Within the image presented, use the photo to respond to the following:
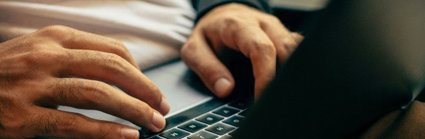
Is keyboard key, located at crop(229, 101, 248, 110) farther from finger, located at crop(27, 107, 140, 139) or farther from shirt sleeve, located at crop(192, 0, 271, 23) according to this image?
shirt sleeve, located at crop(192, 0, 271, 23)

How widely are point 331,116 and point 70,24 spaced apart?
0.48 m

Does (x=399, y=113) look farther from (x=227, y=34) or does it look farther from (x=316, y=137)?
(x=227, y=34)

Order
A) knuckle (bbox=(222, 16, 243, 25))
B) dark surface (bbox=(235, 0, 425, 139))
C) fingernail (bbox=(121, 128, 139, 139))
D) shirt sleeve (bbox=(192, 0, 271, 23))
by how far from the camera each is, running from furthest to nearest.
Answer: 1. shirt sleeve (bbox=(192, 0, 271, 23))
2. knuckle (bbox=(222, 16, 243, 25))
3. fingernail (bbox=(121, 128, 139, 139))
4. dark surface (bbox=(235, 0, 425, 139))

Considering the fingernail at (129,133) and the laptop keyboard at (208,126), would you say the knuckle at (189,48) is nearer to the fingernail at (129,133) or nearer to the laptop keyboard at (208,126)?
the laptop keyboard at (208,126)

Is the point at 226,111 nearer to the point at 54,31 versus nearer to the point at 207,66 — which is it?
the point at 207,66

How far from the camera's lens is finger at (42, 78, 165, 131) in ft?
1.34

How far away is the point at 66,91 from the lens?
1.34 feet

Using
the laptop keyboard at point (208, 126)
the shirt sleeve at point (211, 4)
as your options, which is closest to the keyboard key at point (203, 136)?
the laptop keyboard at point (208, 126)

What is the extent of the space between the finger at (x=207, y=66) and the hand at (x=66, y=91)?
12 cm

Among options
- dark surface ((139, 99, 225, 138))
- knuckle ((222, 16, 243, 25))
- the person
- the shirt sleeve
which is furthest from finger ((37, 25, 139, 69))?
the shirt sleeve

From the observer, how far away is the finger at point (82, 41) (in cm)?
48

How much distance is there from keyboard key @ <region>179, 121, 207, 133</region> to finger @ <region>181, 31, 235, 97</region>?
0.10 meters

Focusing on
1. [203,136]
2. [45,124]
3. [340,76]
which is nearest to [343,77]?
[340,76]

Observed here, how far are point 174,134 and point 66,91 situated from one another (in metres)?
0.13
